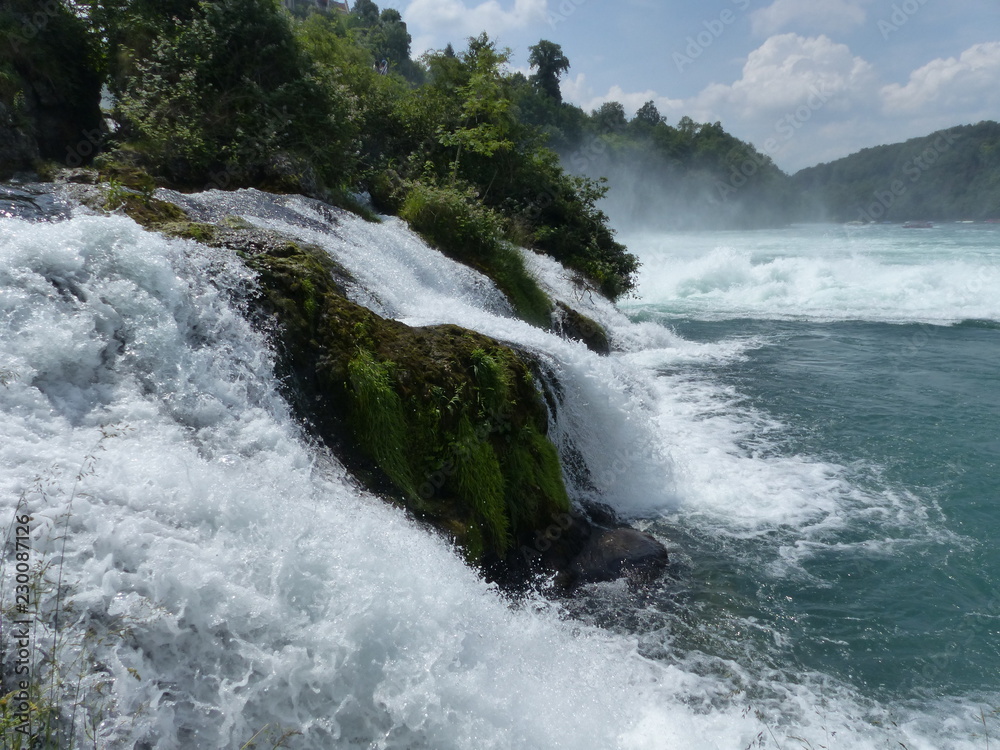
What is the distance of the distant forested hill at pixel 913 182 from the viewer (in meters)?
60.9

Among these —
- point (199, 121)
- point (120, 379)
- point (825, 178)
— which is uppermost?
point (825, 178)

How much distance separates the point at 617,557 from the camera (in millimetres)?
5914

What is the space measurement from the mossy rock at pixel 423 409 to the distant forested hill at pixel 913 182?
200 ft

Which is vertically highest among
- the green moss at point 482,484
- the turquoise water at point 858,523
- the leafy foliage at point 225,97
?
the leafy foliage at point 225,97

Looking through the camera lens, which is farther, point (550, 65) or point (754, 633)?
point (550, 65)

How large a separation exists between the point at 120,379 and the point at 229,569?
1.62 meters

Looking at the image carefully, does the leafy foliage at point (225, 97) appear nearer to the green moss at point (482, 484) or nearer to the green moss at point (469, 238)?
the green moss at point (469, 238)

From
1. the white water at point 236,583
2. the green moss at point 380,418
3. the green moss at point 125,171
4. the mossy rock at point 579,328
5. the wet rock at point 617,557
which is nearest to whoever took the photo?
the white water at point 236,583

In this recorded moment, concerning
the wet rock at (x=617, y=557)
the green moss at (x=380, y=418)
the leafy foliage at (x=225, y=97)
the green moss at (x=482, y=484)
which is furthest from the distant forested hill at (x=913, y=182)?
the green moss at (x=380, y=418)

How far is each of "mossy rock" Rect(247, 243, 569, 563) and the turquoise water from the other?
154 cm

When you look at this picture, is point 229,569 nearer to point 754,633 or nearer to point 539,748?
point 539,748

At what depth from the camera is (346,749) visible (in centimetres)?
309

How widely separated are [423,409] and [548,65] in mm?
66367

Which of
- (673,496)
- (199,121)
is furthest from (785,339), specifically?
(199,121)
